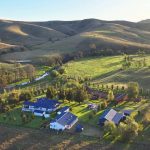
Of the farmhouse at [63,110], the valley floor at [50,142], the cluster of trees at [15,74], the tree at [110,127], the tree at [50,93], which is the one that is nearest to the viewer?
the valley floor at [50,142]

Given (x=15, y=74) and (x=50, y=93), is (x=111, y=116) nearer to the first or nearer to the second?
(x=50, y=93)

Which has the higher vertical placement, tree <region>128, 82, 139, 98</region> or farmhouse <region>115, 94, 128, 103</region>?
tree <region>128, 82, 139, 98</region>

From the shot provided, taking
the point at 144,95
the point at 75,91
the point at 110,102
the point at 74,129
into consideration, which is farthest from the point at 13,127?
Answer: the point at 144,95

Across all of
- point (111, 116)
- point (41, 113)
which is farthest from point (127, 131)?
point (41, 113)

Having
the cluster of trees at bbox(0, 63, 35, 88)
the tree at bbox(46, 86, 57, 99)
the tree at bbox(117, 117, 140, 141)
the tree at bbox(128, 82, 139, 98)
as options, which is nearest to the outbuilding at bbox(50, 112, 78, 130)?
the tree at bbox(117, 117, 140, 141)

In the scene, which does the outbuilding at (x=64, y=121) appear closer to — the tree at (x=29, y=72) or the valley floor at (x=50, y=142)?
the valley floor at (x=50, y=142)

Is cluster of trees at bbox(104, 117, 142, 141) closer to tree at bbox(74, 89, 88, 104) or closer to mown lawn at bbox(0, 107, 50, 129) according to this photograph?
mown lawn at bbox(0, 107, 50, 129)

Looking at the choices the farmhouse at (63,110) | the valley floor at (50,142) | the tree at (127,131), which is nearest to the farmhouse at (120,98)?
the farmhouse at (63,110)
